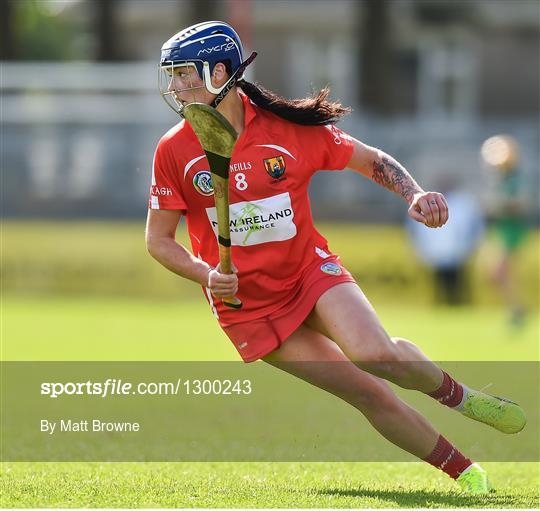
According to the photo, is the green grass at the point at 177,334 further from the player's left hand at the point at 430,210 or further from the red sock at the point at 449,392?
the player's left hand at the point at 430,210

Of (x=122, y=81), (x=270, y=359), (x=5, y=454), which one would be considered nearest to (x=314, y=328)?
(x=270, y=359)

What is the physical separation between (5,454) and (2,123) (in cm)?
1573

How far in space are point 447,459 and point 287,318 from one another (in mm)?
1065

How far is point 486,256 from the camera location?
19.2 m

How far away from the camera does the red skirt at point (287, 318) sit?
6.46m

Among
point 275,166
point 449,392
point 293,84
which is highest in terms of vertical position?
point 275,166

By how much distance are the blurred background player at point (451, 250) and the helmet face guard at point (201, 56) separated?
40.2 ft

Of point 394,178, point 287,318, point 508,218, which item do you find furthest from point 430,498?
point 508,218

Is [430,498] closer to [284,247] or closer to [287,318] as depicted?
[287,318]

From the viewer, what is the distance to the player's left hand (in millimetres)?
Result: 6238

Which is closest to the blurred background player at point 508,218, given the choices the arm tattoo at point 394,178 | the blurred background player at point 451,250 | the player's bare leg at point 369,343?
the blurred background player at point 451,250

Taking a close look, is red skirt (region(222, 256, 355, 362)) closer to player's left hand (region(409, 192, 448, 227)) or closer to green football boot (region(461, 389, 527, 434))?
player's left hand (region(409, 192, 448, 227))

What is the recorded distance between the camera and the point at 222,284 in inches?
240

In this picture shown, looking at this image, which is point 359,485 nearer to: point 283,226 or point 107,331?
point 283,226
